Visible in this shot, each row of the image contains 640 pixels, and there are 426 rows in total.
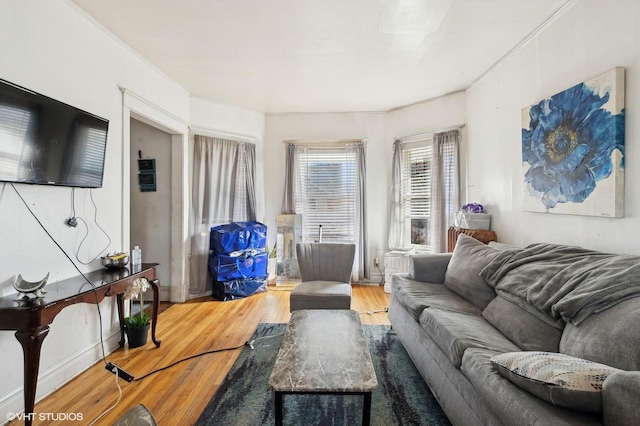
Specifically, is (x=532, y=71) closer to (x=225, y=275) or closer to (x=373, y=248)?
(x=373, y=248)

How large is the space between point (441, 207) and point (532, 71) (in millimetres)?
1842

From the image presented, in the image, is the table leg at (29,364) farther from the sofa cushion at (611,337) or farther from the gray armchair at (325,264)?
the sofa cushion at (611,337)

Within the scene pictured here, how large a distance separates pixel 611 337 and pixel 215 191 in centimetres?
413

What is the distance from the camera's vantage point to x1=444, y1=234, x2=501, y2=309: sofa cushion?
2238 mm

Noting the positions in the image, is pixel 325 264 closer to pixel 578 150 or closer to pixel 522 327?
pixel 522 327

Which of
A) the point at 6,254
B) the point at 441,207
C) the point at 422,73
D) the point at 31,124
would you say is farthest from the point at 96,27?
the point at 441,207

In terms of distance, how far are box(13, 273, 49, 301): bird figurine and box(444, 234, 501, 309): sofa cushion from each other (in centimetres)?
291

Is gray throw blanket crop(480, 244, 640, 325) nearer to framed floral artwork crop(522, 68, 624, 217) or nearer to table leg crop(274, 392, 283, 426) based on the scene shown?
framed floral artwork crop(522, 68, 624, 217)

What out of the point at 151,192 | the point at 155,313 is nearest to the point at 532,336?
the point at 155,313

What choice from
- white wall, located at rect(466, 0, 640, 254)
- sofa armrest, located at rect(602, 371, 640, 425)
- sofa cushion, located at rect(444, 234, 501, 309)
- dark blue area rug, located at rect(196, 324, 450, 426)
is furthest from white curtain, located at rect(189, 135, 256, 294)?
sofa armrest, located at rect(602, 371, 640, 425)

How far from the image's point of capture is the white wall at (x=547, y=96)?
1764 millimetres

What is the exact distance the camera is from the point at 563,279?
164 centimetres

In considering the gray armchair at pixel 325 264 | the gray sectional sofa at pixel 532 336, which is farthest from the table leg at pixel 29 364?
the gray sectional sofa at pixel 532 336

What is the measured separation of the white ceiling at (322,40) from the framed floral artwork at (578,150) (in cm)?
79
